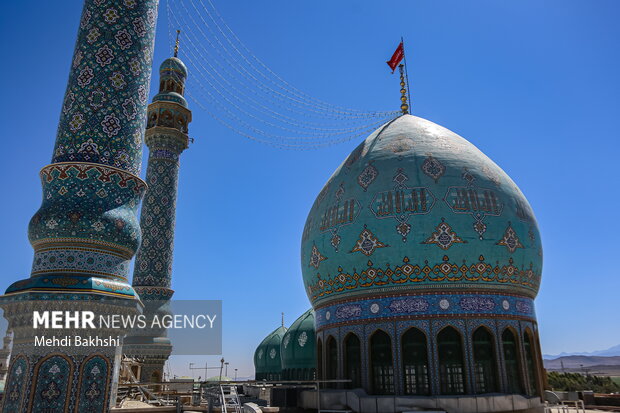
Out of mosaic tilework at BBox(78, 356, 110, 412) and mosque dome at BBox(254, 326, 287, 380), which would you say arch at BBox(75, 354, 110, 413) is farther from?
mosque dome at BBox(254, 326, 287, 380)

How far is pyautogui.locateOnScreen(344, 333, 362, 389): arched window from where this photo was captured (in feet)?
46.6

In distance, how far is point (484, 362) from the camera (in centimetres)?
1334

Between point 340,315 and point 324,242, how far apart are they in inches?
88.7

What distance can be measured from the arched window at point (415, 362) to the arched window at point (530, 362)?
303cm

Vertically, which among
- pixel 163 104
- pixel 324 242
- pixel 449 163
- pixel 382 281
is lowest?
pixel 382 281

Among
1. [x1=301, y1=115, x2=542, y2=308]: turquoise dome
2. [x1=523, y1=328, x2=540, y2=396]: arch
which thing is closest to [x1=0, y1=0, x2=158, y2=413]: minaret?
[x1=301, y1=115, x2=542, y2=308]: turquoise dome

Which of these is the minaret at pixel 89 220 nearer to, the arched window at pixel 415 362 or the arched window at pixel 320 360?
the arched window at pixel 415 362

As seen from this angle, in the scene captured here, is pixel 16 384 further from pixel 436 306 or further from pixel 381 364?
pixel 436 306

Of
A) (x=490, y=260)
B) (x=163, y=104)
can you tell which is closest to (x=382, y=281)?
(x=490, y=260)

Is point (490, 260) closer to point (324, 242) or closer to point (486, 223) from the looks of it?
point (486, 223)

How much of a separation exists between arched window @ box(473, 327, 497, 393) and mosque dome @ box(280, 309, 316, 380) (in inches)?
460

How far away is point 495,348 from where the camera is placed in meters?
13.4

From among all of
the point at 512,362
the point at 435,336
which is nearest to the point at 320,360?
the point at 435,336

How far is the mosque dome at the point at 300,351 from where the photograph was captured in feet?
78.7
